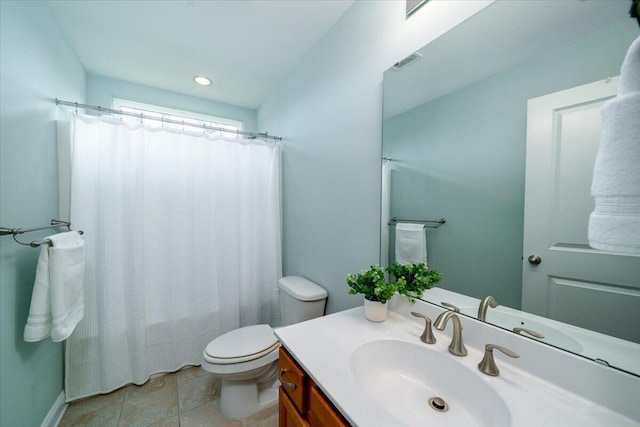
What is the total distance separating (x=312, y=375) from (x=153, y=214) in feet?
5.46

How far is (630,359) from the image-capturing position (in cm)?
58

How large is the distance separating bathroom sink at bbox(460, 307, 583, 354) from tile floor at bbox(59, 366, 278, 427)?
139cm

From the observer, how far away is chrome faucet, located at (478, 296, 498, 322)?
82 centimetres

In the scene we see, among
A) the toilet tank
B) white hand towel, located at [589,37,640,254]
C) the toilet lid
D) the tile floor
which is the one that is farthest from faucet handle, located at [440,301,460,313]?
the tile floor

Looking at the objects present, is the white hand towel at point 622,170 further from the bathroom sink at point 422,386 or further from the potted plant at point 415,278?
the potted plant at point 415,278

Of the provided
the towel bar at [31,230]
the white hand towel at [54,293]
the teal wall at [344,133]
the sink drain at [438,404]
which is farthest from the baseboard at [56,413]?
the sink drain at [438,404]

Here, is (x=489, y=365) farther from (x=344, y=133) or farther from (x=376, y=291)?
(x=344, y=133)

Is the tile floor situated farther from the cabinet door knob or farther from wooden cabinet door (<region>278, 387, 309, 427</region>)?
the cabinet door knob

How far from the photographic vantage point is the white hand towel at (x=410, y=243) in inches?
42.1

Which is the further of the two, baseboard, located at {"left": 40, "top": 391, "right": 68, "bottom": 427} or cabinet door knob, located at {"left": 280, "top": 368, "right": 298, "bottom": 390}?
baseboard, located at {"left": 40, "top": 391, "right": 68, "bottom": 427}

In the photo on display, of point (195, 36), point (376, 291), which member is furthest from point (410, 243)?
point (195, 36)

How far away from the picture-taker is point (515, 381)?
66 centimetres

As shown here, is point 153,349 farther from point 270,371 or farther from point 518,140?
point 518,140

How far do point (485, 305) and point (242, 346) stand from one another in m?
1.35
